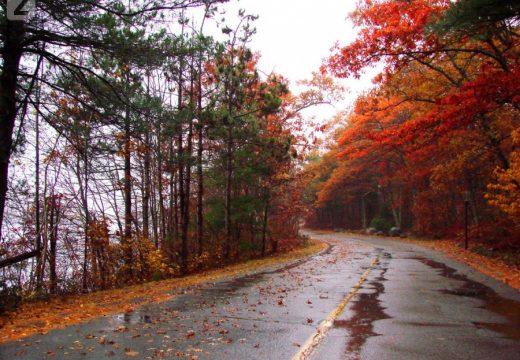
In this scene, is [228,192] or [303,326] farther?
[228,192]

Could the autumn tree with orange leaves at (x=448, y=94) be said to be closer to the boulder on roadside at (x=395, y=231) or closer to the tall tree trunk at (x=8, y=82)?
the boulder on roadside at (x=395, y=231)

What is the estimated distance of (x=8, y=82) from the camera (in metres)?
8.00

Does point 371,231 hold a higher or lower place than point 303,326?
lower

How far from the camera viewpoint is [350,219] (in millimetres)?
61250

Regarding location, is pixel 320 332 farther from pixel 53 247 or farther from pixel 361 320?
pixel 53 247

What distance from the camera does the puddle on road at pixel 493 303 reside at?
6.84 metres

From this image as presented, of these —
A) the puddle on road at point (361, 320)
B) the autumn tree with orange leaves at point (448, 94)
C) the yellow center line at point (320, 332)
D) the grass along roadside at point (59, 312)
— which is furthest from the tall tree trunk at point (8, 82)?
the autumn tree with orange leaves at point (448, 94)

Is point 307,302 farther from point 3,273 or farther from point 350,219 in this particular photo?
point 350,219

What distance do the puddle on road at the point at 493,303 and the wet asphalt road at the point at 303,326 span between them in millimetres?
17

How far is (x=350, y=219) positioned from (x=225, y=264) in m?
43.4

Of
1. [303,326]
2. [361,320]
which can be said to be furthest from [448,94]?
[303,326]

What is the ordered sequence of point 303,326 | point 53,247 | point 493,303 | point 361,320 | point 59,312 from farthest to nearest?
point 53,247
point 493,303
point 59,312
point 361,320
point 303,326

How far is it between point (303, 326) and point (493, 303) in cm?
462

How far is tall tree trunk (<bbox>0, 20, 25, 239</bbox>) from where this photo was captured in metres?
7.78
